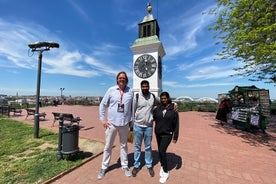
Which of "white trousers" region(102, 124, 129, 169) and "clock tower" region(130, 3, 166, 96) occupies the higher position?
"clock tower" region(130, 3, 166, 96)

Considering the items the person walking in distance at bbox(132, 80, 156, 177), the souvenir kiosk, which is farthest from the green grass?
the souvenir kiosk

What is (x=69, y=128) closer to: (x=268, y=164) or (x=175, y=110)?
(x=175, y=110)

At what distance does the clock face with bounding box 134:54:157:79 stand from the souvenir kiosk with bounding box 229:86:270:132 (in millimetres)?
6355

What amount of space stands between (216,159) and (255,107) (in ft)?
16.8

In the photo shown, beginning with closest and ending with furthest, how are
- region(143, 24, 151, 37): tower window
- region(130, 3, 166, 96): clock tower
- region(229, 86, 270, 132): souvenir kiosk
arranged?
1. region(229, 86, 270, 132): souvenir kiosk
2. region(130, 3, 166, 96): clock tower
3. region(143, 24, 151, 37): tower window

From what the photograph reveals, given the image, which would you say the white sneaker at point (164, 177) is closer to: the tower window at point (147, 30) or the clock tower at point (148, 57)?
the clock tower at point (148, 57)

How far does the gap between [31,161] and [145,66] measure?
10.6 meters

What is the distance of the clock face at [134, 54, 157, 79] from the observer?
41.0ft

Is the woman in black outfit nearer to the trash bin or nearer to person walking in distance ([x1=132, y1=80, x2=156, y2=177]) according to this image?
person walking in distance ([x1=132, y1=80, x2=156, y2=177])

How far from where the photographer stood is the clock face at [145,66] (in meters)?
12.5

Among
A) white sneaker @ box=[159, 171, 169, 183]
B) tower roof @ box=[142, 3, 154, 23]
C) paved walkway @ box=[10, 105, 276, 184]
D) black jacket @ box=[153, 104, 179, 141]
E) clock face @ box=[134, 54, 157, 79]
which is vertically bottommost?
paved walkway @ box=[10, 105, 276, 184]

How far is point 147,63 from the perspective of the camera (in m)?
12.7

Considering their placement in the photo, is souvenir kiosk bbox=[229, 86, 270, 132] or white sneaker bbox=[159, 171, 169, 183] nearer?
white sneaker bbox=[159, 171, 169, 183]

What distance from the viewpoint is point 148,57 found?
500 inches
